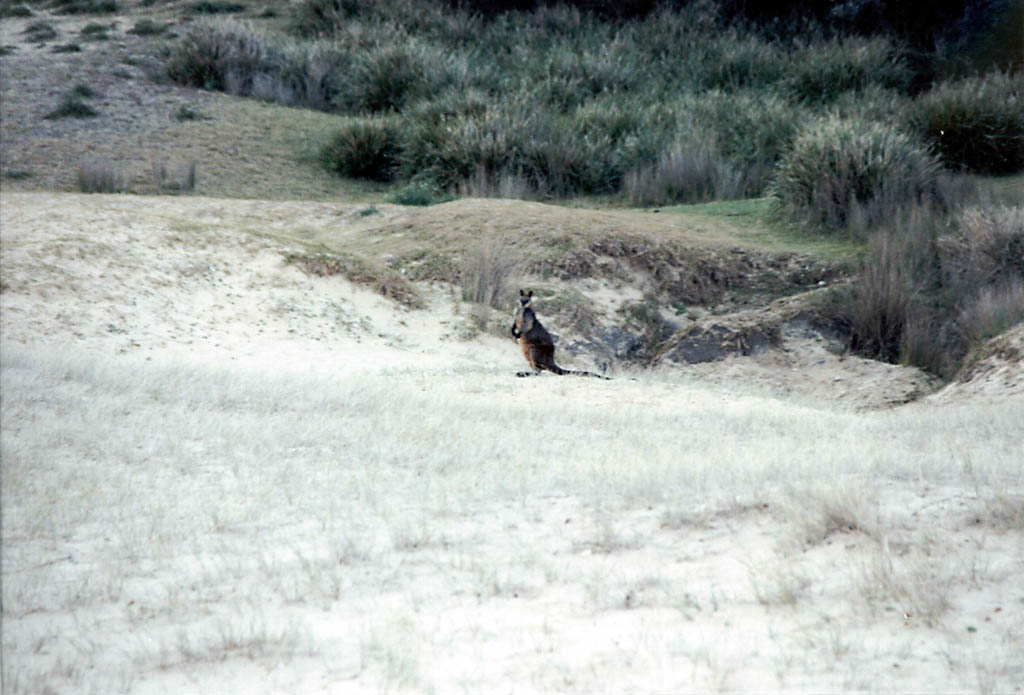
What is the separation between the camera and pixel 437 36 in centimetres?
2438

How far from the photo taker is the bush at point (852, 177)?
1292cm

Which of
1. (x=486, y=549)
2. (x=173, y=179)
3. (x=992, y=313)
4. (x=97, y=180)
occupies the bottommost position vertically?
(x=173, y=179)

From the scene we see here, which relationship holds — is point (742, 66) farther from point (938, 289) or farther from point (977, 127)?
point (938, 289)

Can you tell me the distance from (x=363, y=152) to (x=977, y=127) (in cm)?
1092

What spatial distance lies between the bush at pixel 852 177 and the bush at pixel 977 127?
4.68 feet

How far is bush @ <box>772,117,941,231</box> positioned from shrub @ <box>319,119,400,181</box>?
25.3 ft

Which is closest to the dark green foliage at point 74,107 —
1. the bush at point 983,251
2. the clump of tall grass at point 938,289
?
the clump of tall grass at point 938,289

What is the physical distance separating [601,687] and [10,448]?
12.1 ft

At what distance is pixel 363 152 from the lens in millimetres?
17391

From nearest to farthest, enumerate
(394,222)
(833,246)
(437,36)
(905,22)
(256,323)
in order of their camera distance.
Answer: (256,323) < (833,246) < (394,222) < (905,22) < (437,36)

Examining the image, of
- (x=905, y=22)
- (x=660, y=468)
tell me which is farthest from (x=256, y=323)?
(x=905, y=22)

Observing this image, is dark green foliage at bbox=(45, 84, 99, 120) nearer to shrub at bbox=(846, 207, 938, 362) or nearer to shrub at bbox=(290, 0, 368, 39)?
shrub at bbox=(290, 0, 368, 39)

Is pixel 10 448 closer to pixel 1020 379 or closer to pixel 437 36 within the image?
pixel 1020 379

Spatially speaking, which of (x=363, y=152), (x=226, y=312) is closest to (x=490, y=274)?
(x=226, y=312)
